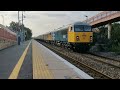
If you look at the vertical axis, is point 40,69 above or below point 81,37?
below

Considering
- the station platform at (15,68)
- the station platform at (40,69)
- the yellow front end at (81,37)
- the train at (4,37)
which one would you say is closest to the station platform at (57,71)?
the station platform at (40,69)

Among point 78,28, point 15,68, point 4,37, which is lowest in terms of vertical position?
point 15,68

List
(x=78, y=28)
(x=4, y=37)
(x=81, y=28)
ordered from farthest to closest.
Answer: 1. (x=4, y=37)
2. (x=81, y=28)
3. (x=78, y=28)

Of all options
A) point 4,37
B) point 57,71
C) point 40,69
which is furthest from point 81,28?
point 57,71

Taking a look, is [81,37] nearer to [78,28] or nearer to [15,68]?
[78,28]

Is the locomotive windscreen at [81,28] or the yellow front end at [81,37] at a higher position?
the locomotive windscreen at [81,28]

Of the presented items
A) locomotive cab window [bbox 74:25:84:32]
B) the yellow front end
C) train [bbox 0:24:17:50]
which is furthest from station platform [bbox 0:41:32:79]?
train [bbox 0:24:17:50]

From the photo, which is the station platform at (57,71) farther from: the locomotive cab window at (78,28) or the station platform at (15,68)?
the locomotive cab window at (78,28)
